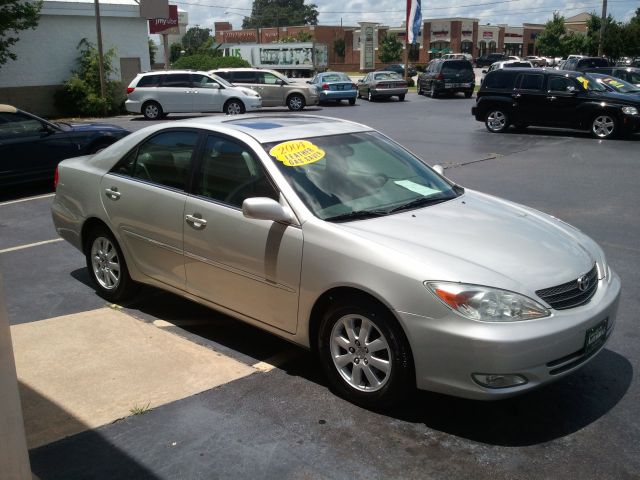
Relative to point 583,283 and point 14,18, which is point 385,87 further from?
point 583,283

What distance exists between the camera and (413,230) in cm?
408

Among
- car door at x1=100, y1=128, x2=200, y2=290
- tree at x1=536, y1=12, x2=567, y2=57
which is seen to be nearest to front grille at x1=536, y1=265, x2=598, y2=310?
car door at x1=100, y1=128, x2=200, y2=290

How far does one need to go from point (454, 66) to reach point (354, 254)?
31.3 meters

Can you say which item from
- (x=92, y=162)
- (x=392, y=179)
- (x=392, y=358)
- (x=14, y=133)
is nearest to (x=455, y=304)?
(x=392, y=358)

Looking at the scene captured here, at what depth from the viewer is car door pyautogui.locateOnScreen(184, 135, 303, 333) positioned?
14.0 ft

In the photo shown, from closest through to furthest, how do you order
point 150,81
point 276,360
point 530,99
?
point 276,360
point 530,99
point 150,81

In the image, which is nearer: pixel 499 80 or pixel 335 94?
pixel 499 80

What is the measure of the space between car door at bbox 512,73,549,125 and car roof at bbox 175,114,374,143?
1340 cm

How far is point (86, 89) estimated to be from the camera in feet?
85.5

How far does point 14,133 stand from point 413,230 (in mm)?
8814

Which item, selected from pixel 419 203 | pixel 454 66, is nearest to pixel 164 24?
pixel 454 66

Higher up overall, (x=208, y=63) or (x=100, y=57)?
(x=100, y=57)

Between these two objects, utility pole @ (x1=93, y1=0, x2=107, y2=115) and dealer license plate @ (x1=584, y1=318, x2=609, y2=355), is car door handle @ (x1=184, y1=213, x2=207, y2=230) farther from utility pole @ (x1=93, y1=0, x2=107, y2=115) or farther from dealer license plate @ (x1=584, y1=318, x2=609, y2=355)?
utility pole @ (x1=93, y1=0, x2=107, y2=115)

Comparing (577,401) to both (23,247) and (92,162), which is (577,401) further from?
(23,247)
